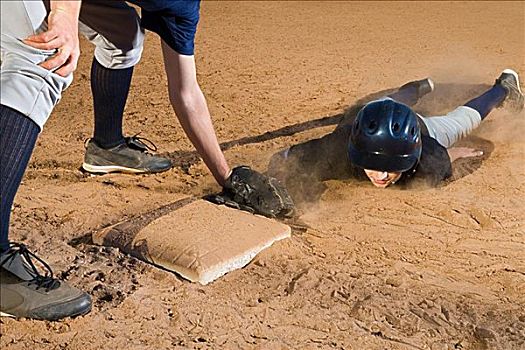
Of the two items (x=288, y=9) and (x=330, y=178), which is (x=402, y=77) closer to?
(x=330, y=178)

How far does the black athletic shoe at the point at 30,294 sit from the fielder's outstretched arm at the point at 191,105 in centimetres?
99

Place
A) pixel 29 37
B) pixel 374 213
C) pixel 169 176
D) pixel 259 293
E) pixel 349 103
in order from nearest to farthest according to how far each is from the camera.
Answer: pixel 29 37
pixel 259 293
pixel 374 213
pixel 169 176
pixel 349 103

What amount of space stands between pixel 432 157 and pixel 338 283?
3.98 ft

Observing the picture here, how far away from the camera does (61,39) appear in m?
2.07

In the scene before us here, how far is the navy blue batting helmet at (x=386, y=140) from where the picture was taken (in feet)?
11.1

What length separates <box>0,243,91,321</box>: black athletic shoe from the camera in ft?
7.13

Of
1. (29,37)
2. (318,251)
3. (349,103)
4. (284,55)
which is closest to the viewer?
(29,37)

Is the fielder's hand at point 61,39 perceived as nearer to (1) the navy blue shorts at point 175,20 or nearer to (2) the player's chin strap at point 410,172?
(1) the navy blue shorts at point 175,20

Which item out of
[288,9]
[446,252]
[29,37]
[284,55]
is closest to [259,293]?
[446,252]

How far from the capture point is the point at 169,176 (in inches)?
140

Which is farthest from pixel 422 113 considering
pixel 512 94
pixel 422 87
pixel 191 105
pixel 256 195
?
pixel 191 105

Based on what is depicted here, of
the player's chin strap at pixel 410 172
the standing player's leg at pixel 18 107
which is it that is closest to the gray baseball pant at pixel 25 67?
the standing player's leg at pixel 18 107

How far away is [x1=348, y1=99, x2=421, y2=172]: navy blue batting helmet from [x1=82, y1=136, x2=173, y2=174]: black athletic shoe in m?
0.92

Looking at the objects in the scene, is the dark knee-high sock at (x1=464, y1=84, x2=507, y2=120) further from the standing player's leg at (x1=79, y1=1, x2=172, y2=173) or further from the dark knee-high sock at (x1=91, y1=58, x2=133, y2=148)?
the dark knee-high sock at (x1=91, y1=58, x2=133, y2=148)
